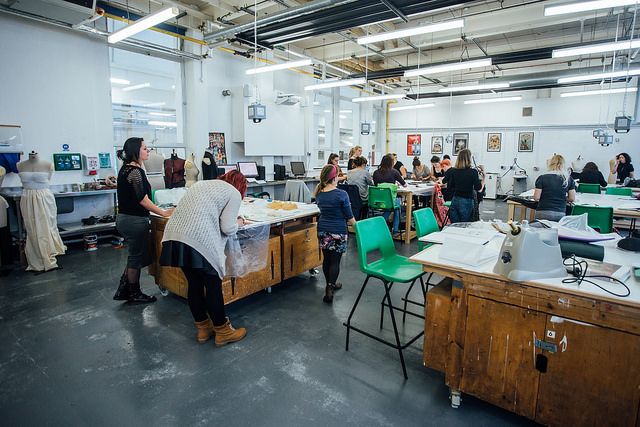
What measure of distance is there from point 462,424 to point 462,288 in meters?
0.71

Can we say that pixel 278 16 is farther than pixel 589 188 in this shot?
No

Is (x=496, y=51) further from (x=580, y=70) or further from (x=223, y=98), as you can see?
(x=223, y=98)

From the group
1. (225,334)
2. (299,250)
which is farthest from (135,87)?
(225,334)

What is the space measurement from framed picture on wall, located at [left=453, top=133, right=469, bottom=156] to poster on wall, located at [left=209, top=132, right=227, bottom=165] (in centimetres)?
794

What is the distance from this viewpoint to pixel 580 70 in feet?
26.4

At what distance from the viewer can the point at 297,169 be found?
866 centimetres

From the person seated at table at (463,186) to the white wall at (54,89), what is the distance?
5.34 metres

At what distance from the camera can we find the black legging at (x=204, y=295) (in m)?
2.59

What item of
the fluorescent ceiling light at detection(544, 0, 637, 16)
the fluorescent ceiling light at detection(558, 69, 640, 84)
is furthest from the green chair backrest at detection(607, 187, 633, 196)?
the fluorescent ceiling light at detection(544, 0, 637, 16)

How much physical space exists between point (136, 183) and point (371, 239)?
201 cm

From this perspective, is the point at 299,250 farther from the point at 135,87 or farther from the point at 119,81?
the point at 135,87

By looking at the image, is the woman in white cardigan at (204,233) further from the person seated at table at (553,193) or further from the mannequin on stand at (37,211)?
the person seated at table at (553,193)

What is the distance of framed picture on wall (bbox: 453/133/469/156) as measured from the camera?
1202 centimetres

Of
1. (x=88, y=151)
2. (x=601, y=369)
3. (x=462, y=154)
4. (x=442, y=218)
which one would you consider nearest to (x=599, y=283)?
(x=601, y=369)
